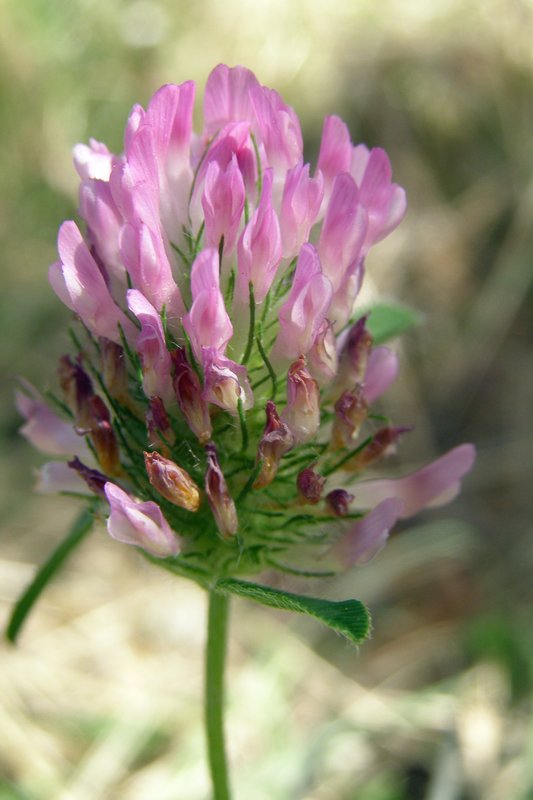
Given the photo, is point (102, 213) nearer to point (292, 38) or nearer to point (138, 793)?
point (138, 793)

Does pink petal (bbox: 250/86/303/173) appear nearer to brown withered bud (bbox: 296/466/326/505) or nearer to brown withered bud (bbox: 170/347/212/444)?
brown withered bud (bbox: 170/347/212/444)

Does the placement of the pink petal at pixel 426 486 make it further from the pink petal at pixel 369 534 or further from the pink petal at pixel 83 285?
the pink petal at pixel 83 285

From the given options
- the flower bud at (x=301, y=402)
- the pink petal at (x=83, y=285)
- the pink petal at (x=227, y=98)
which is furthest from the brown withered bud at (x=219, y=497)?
the pink petal at (x=227, y=98)

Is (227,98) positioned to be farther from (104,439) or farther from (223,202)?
(104,439)

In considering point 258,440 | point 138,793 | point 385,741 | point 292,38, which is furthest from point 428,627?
point 292,38

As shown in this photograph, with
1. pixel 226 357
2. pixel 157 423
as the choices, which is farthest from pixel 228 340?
pixel 157 423

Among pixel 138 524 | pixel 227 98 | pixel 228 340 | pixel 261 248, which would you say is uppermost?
pixel 227 98
